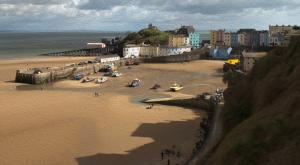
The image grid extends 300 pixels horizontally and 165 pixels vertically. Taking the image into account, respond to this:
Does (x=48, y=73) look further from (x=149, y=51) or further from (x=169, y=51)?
(x=169, y=51)

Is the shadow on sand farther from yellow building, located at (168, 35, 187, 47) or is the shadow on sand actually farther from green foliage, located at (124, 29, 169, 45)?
yellow building, located at (168, 35, 187, 47)

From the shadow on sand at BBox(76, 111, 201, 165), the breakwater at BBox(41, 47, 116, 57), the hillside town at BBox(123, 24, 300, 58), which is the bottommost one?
the shadow on sand at BBox(76, 111, 201, 165)

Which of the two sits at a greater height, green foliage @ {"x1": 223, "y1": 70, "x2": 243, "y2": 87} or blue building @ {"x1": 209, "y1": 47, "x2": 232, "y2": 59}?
blue building @ {"x1": 209, "y1": 47, "x2": 232, "y2": 59}

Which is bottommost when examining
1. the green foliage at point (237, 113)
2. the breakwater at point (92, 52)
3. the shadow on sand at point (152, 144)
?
the shadow on sand at point (152, 144)

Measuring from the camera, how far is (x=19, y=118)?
111 ft

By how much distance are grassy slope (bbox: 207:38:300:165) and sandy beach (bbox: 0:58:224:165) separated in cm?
556

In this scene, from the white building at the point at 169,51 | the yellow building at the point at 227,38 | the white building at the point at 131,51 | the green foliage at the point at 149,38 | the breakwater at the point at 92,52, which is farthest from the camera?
the yellow building at the point at 227,38

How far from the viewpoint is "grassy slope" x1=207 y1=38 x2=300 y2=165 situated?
36.8ft

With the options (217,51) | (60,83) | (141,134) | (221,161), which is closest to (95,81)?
(60,83)

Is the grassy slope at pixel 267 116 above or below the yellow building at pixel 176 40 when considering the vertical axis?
below

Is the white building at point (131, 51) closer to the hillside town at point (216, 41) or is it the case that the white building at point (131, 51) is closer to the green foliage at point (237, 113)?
the hillside town at point (216, 41)

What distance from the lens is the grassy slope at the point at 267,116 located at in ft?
36.8

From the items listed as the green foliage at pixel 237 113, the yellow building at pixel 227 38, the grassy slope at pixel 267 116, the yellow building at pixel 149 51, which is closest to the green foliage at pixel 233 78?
the grassy slope at pixel 267 116

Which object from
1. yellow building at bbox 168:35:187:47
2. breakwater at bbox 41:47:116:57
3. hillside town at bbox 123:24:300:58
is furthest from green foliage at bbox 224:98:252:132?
breakwater at bbox 41:47:116:57
